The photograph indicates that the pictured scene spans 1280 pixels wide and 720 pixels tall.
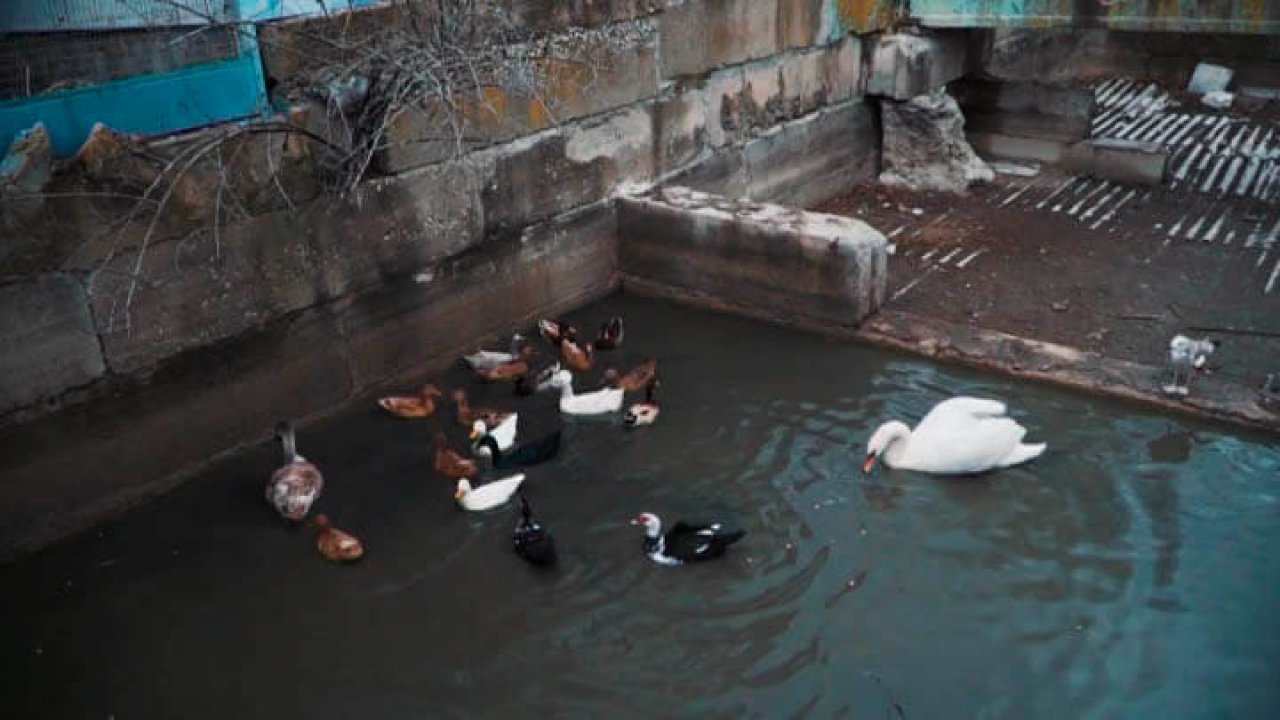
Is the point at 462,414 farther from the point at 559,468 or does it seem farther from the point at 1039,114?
the point at 1039,114

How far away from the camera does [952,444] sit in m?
5.77

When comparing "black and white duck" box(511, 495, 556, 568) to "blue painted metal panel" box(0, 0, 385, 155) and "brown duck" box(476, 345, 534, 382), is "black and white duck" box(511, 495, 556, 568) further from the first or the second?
"blue painted metal panel" box(0, 0, 385, 155)

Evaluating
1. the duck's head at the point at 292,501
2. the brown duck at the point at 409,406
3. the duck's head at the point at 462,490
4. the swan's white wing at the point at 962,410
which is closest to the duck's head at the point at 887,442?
the swan's white wing at the point at 962,410

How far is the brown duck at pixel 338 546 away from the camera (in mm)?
5340

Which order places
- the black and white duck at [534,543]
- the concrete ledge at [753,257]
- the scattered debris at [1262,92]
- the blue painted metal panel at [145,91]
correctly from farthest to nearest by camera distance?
the scattered debris at [1262,92], the concrete ledge at [753,257], the blue painted metal panel at [145,91], the black and white duck at [534,543]

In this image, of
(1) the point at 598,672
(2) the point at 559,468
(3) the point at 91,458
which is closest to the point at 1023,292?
(2) the point at 559,468

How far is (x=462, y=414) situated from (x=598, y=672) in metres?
2.48

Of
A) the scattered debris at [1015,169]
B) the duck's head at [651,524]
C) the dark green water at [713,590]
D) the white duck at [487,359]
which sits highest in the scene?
the scattered debris at [1015,169]

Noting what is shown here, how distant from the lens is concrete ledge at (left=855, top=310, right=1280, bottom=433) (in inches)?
244

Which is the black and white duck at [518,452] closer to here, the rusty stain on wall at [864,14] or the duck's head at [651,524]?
the duck's head at [651,524]

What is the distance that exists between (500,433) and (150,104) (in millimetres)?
2725

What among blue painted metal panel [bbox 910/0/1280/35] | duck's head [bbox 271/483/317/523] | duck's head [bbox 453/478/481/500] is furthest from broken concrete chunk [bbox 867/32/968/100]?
duck's head [bbox 271/483/317/523]

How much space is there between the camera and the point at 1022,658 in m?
4.59

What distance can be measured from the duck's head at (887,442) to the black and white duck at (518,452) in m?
1.87
